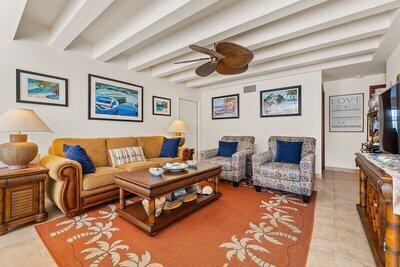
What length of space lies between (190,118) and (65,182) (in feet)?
12.4

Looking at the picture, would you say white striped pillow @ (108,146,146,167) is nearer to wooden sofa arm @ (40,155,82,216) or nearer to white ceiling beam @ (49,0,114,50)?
wooden sofa arm @ (40,155,82,216)

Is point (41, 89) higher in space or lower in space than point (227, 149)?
higher

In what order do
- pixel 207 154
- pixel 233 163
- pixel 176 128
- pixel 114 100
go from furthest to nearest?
pixel 176 128 → pixel 207 154 → pixel 114 100 → pixel 233 163

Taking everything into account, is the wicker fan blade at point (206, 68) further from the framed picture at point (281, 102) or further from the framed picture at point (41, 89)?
the framed picture at point (281, 102)

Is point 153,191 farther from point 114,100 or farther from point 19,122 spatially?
point 114,100

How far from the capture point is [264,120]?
471 cm

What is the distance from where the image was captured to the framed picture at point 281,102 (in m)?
4.24

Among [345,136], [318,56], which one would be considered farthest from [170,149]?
[345,136]

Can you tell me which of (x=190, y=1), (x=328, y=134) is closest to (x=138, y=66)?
(x=190, y=1)

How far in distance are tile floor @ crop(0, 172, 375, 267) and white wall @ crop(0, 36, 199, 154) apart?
122 cm

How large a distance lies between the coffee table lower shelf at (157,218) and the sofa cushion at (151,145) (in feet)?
5.20

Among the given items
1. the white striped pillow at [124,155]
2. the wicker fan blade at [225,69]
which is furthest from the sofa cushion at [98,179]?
the wicker fan blade at [225,69]

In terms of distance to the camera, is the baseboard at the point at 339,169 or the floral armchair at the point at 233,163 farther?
the baseboard at the point at 339,169

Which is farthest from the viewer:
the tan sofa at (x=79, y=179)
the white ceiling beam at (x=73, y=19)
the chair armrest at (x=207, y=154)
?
the chair armrest at (x=207, y=154)
